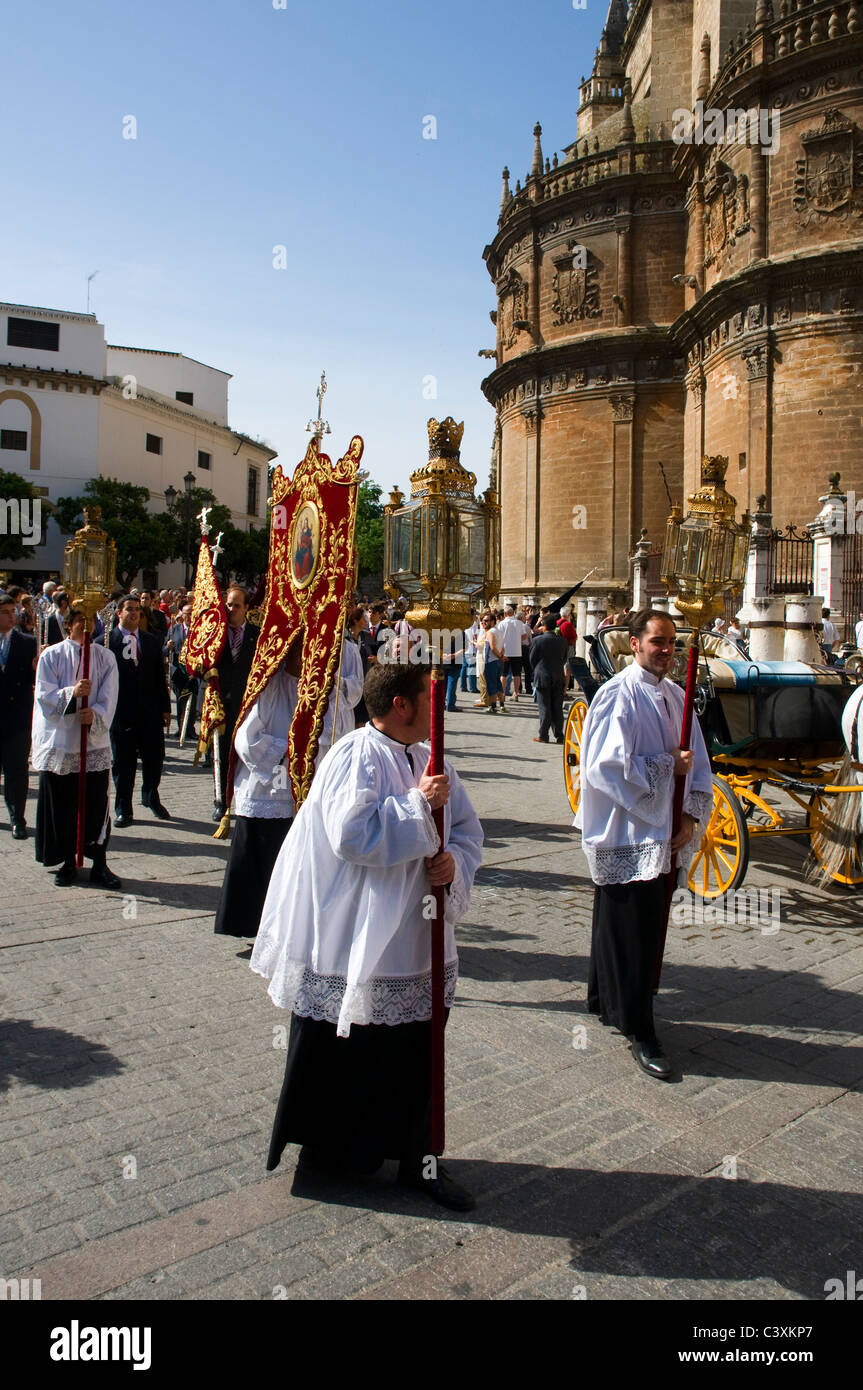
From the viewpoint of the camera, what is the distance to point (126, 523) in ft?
138

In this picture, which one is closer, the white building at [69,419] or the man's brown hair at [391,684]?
the man's brown hair at [391,684]

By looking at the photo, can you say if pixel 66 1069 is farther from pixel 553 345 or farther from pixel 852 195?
pixel 553 345

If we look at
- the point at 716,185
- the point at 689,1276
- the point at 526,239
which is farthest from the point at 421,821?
the point at 526,239

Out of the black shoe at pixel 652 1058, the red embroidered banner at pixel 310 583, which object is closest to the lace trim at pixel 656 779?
the black shoe at pixel 652 1058

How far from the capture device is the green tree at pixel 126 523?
4159cm

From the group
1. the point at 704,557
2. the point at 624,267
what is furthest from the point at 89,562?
the point at 624,267

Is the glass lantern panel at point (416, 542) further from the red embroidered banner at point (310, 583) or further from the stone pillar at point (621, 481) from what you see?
the stone pillar at point (621, 481)

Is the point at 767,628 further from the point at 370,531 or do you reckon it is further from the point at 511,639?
the point at 370,531

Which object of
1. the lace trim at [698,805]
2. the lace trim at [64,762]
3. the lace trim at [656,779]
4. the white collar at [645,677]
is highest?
the white collar at [645,677]

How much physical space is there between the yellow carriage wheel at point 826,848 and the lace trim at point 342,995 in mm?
4554

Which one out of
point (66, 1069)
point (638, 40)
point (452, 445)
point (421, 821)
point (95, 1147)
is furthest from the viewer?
point (638, 40)

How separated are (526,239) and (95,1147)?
36142 millimetres

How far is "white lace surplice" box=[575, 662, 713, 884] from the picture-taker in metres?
4.57

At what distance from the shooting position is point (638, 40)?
36.0 meters
